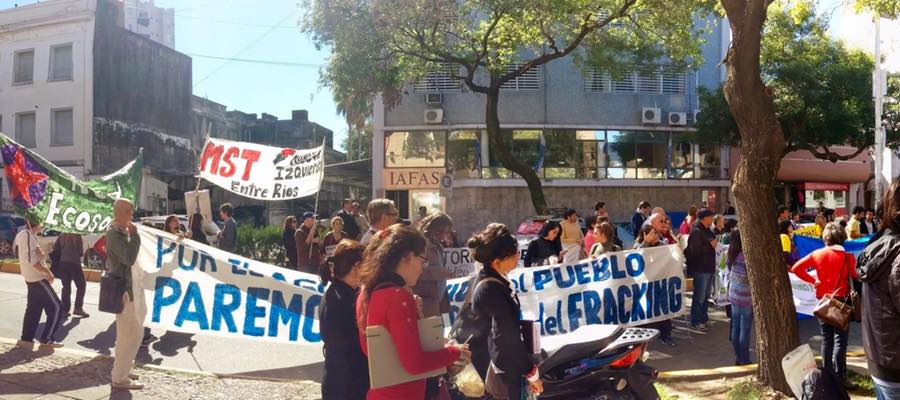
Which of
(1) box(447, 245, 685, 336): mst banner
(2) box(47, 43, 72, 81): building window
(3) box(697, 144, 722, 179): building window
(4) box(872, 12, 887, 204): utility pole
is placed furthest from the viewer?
(2) box(47, 43, 72, 81): building window

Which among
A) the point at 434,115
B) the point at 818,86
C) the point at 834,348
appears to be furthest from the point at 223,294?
the point at 818,86

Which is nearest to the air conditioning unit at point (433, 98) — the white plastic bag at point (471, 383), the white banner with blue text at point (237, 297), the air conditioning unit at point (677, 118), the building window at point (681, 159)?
the air conditioning unit at point (677, 118)

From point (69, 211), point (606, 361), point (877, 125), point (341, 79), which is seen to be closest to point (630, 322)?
point (606, 361)

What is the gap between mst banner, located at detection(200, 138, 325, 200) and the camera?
10.5m

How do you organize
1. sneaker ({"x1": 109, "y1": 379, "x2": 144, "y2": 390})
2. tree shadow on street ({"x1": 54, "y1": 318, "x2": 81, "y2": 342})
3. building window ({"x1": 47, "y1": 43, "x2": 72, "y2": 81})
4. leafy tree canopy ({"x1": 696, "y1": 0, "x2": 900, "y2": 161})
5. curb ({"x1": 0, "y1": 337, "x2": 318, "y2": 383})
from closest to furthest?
sneaker ({"x1": 109, "y1": 379, "x2": 144, "y2": 390}), curb ({"x1": 0, "y1": 337, "x2": 318, "y2": 383}), tree shadow on street ({"x1": 54, "y1": 318, "x2": 81, "y2": 342}), leafy tree canopy ({"x1": 696, "y1": 0, "x2": 900, "y2": 161}), building window ({"x1": 47, "y1": 43, "x2": 72, "y2": 81})

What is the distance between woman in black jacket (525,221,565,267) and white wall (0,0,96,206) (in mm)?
28482

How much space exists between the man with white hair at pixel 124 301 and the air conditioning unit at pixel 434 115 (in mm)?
22513

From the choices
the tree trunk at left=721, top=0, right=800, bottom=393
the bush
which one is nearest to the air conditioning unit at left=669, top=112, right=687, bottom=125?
the bush

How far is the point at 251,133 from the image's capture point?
4631cm

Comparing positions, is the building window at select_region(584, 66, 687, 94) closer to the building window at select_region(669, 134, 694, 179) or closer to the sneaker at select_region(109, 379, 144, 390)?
the building window at select_region(669, 134, 694, 179)

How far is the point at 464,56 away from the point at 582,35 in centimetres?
357

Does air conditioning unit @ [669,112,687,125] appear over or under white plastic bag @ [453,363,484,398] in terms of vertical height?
over

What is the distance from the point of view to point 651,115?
1167 inches

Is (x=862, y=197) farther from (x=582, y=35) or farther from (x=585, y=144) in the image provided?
(x=582, y=35)
